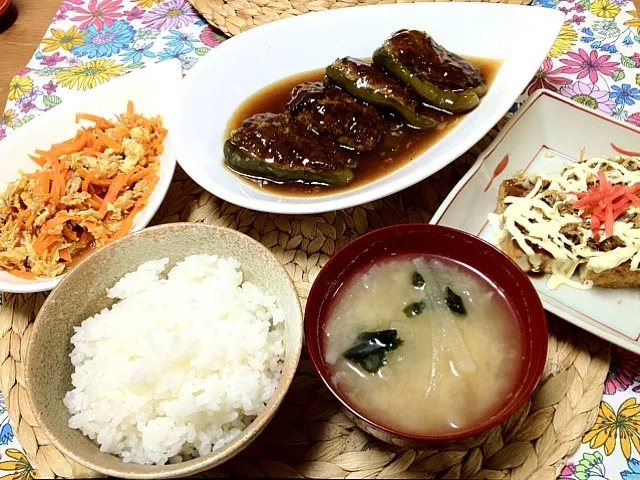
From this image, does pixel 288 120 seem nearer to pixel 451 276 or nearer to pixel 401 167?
pixel 401 167

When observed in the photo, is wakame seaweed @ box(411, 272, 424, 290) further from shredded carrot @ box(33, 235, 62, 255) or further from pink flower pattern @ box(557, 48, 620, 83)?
pink flower pattern @ box(557, 48, 620, 83)

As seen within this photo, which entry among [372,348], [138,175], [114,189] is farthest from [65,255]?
[372,348]

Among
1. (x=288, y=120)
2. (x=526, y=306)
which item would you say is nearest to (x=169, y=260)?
(x=288, y=120)

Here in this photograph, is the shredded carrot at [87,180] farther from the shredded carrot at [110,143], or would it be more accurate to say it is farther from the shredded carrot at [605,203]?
the shredded carrot at [605,203]

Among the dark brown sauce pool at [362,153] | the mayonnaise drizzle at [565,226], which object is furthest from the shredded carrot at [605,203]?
the dark brown sauce pool at [362,153]

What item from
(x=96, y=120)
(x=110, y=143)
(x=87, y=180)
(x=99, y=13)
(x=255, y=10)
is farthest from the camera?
(x=99, y=13)

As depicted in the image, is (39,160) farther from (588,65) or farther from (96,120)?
(588,65)

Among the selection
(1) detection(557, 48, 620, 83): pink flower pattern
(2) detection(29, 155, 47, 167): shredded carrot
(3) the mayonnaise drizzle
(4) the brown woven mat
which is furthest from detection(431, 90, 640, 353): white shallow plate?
(2) detection(29, 155, 47, 167): shredded carrot
